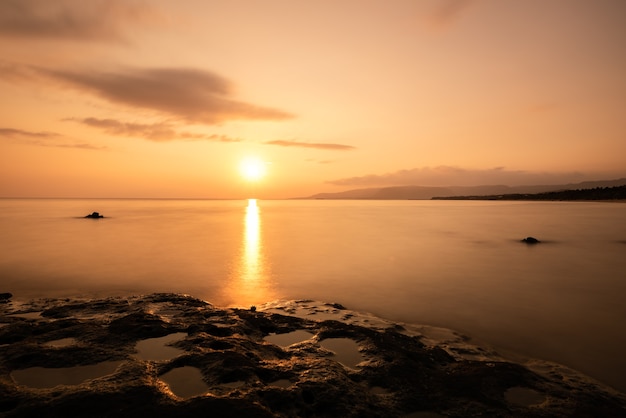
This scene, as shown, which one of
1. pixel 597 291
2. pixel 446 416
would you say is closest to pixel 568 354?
pixel 446 416

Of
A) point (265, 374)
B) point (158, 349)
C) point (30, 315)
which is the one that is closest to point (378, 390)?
point (265, 374)

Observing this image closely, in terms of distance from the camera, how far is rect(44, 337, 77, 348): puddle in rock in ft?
21.9

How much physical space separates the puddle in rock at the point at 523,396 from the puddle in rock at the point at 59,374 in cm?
664

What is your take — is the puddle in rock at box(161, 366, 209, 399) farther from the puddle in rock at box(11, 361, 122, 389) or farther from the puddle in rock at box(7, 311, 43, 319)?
the puddle in rock at box(7, 311, 43, 319)

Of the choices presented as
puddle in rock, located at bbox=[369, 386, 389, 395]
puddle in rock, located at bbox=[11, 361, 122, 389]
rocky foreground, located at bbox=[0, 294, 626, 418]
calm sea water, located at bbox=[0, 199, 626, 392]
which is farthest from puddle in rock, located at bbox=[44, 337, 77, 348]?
puddle in rock, located at bbox=[369, 386, 389, 395]

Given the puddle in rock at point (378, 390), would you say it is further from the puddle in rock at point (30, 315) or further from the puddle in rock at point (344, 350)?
the puddle in rock at point (30, 315)

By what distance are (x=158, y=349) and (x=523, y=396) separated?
667cm

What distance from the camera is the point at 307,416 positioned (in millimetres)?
4637

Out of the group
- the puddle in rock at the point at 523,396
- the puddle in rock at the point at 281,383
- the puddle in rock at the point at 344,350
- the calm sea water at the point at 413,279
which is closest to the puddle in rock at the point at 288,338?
the puddle in rock at the point at 344,350

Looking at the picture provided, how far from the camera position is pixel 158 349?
21.7ft

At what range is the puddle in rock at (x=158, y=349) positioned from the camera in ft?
20.6

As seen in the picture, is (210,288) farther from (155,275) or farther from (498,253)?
(498,253)

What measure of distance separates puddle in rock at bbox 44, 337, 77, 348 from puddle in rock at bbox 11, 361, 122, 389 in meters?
0.97

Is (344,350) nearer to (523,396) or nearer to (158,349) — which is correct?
(523,396)
